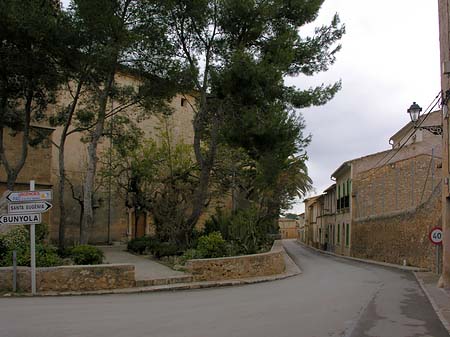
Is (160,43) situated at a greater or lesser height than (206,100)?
greater

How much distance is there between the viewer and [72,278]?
14828 millimetres

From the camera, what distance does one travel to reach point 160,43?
19.8 m

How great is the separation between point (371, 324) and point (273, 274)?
1137 cm

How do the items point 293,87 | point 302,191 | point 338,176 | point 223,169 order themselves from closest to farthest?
point 293,87
point 223,169
point 302,191
point 338,176

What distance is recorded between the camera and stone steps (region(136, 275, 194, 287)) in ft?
52.5

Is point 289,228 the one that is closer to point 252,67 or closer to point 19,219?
point 252,67

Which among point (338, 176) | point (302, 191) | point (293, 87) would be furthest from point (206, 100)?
point (338, 176)

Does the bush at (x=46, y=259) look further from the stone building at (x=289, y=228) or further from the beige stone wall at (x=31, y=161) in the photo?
the stone building at (x=289, y=228)

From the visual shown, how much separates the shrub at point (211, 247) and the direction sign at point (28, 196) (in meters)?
6.68

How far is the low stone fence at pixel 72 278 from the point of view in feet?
47.6

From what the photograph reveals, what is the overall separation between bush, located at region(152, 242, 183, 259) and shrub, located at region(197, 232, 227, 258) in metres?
2.72

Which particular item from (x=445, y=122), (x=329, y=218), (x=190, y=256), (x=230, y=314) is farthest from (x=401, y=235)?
(x=329, y=218)

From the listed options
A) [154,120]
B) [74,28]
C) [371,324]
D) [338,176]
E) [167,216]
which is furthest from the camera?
[338,176]

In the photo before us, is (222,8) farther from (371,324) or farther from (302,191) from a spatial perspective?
(302,191)
